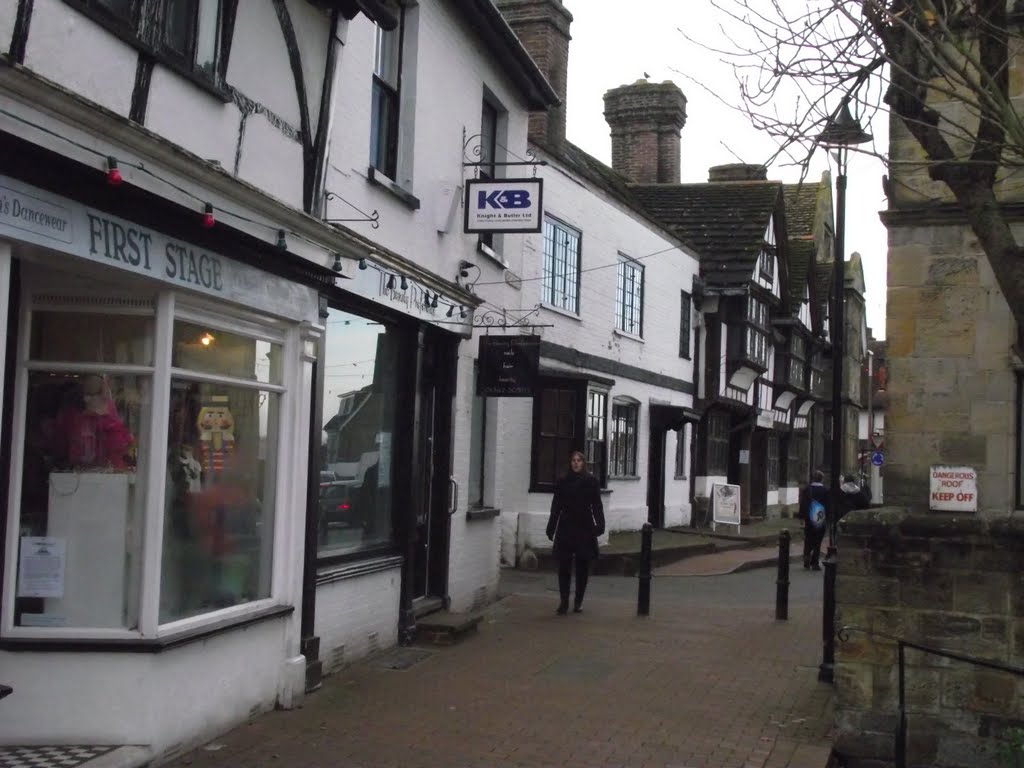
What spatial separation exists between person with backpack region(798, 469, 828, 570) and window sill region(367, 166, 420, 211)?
466 inches

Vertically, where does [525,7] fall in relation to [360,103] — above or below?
above

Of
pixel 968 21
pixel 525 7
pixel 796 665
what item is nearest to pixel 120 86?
pixel 968 21

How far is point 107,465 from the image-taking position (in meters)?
7.06

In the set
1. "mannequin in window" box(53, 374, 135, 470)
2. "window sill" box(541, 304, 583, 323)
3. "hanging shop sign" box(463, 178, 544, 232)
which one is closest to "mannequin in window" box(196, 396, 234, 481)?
"mannequin in window" box(53, 374, 135, 470)

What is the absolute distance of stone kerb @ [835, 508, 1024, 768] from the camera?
7.78 meters

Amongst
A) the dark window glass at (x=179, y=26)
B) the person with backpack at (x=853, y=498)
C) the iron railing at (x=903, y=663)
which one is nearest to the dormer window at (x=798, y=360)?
the person with backpack at (x=853, y=498)

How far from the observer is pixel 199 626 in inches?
287

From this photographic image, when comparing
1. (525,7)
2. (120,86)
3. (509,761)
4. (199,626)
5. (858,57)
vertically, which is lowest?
(509,761)

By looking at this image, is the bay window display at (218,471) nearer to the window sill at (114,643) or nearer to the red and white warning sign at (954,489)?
the window sill at (114,643)

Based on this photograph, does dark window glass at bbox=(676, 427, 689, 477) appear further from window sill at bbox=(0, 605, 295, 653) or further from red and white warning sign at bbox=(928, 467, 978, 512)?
window sill at bbox=(0, 605, 295, 653)

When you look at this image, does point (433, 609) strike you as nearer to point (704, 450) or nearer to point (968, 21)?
point (968, 21)

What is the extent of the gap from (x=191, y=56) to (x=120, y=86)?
0.85 m

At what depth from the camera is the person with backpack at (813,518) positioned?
20422 mm

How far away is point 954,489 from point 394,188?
522cm
